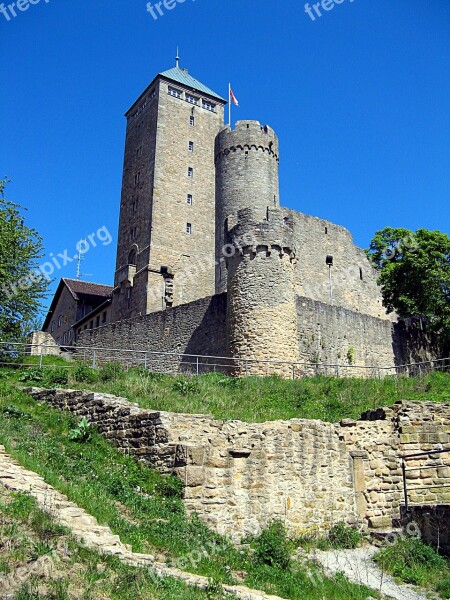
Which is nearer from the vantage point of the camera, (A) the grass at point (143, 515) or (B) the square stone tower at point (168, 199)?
(A) the grass at point (143, 515)

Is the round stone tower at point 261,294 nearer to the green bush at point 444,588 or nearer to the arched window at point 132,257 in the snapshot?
the green bush at point 444,588

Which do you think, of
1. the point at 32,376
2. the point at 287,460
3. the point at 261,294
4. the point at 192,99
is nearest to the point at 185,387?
the point at 32,376

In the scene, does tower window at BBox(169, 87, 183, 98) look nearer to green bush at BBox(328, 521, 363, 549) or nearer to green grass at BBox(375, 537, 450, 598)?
green bush at BBox(328, 521, 363, 549)

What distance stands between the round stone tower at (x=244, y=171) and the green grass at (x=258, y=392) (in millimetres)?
16874

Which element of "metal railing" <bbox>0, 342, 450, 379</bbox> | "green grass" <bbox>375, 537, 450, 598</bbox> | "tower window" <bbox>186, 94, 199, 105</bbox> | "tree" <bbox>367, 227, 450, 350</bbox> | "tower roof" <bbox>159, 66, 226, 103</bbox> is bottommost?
"green grass" <bbox>375, 537, 450, 598</bbox>

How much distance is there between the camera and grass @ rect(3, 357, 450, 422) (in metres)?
14.4

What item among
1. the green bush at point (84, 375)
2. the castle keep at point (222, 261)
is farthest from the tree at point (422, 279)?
the green bush at point (84, 375)

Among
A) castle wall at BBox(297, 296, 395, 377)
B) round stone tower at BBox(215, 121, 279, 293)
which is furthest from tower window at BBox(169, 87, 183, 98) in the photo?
castle wall at BBox(297, 296, 395, 377)

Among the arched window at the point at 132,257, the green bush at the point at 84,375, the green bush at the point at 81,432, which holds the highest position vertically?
the arched window at the point at 132,257

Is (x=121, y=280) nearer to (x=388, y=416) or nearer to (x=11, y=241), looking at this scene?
(x=11, y=241)

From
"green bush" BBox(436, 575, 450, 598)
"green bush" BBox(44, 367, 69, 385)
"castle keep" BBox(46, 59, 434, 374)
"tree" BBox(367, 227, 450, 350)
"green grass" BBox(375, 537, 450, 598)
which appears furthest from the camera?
"tree" BBox(367, 227, 450, 350)

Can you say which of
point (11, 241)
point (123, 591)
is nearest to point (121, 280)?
point (11, 241)

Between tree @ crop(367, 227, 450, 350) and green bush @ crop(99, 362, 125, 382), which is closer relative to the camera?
green bush @ crop(99, 362, 125, 382)

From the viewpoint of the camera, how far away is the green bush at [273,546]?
381 inches
